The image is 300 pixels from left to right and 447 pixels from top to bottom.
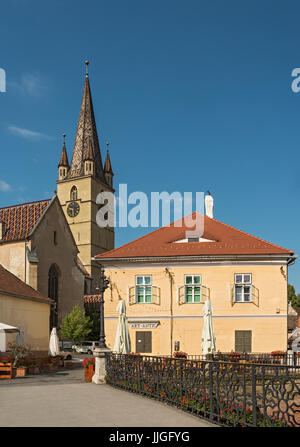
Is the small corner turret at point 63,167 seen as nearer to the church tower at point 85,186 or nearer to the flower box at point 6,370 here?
the church tower at point 85,186

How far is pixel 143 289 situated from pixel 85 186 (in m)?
57.3

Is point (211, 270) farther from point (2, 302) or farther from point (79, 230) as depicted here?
point (79, 230)

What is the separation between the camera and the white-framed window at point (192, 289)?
2873 cm

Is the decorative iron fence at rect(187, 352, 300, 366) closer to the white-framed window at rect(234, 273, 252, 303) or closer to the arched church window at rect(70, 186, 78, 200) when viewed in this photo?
the white-framed window at rect(234, 273, 252, 303)

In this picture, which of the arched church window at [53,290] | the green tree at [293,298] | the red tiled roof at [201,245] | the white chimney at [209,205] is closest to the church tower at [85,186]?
the arched church window at [53,290]

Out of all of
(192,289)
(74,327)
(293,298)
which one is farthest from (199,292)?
(293,298)

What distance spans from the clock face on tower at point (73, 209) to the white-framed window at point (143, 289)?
56363mm

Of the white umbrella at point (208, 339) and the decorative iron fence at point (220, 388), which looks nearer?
the decorative iron fence at point (220, 388)

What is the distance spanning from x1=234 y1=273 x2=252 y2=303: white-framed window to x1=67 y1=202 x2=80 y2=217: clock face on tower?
2315 inches

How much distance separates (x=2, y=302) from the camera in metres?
30.6

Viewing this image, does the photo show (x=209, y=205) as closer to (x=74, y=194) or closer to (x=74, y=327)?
(x=74, y=327)
